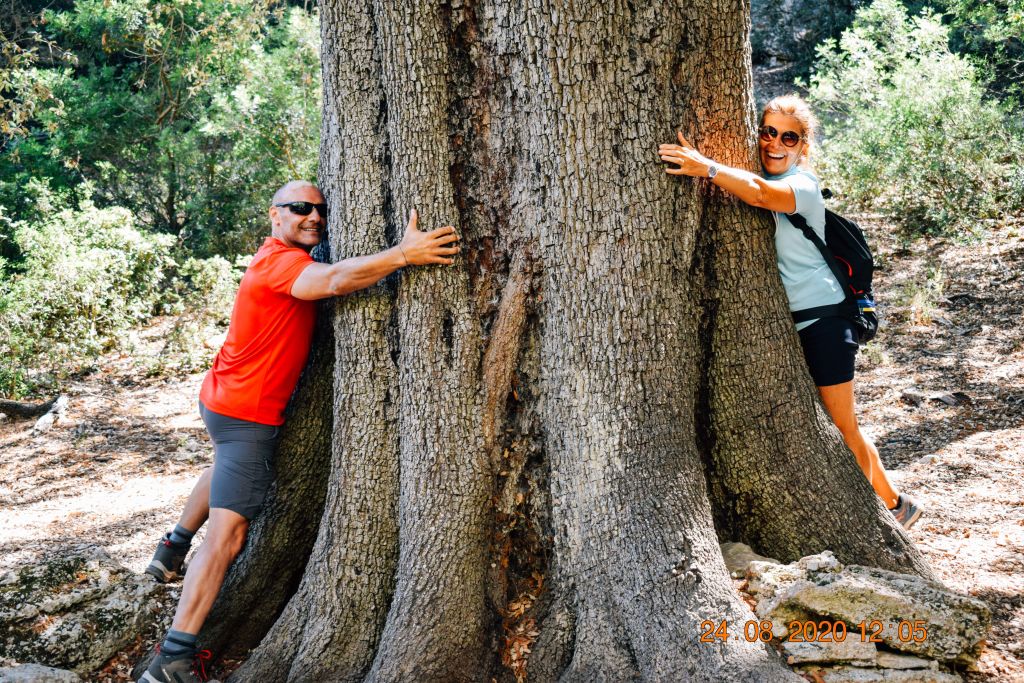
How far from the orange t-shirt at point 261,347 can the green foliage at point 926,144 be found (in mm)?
9067

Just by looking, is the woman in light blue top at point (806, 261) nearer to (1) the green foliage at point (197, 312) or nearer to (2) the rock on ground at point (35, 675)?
(2) the rock on ground at point (35, 675)

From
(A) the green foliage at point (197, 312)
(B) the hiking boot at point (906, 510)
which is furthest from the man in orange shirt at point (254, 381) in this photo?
(A) the green foliage at point (197, 312)

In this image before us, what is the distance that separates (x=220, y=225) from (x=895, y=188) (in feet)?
37.5

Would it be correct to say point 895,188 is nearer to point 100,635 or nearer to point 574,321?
point 574,321

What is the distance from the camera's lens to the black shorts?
3.63 metres

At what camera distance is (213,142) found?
1614 cm

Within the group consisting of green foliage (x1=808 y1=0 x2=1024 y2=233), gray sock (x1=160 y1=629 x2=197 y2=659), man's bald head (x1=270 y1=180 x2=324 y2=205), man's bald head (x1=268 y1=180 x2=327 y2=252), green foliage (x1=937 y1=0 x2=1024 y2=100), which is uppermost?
green foliage (x1=937 y1=0 x2=1024 y2=100)

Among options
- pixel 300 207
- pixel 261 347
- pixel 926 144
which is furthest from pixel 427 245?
pixel 926 144

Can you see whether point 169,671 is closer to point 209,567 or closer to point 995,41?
point 209,567

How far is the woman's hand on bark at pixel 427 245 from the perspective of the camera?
3.35 meters

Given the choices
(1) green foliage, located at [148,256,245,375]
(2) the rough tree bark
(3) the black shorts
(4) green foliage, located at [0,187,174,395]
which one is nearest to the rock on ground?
(2) the rough tree bark

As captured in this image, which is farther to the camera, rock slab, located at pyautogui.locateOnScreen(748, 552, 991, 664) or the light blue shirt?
the light blue shirt

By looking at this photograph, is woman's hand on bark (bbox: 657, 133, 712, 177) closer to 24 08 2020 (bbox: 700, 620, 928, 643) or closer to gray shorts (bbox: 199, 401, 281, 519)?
24 08 2020 (bbox: 700, 620, 928, 643)

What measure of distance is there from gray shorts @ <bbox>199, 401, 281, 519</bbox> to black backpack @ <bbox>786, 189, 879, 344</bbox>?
8.28 ft
